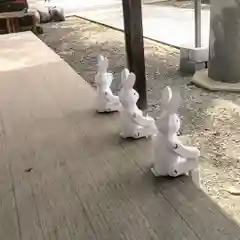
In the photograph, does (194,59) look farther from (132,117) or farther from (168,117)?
(168,117)

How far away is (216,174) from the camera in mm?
1935

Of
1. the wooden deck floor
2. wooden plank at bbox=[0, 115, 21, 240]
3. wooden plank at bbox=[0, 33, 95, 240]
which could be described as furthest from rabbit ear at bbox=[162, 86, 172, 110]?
wooden plank at bbox=[0, 115, 21, 240]

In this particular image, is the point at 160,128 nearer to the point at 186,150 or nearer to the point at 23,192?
the point at 186,150

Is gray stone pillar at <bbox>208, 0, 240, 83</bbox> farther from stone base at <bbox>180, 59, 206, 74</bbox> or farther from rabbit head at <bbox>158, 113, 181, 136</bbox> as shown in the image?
rabbit head at <bbox>158, 113, 181, 136</bbox>

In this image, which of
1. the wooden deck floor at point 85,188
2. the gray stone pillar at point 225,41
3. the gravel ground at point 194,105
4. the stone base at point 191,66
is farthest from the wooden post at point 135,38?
the stone base at point 191,66

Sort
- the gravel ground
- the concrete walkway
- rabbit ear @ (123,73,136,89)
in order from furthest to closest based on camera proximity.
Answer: the concrete walkway, the gravel ground, rabbit ear @ (123,73,136,89)

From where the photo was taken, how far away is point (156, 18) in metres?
6.98

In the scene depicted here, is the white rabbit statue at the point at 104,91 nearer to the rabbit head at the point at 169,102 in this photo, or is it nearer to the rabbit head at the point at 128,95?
the rabbit head at the point at 128,95

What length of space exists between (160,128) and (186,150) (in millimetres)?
113

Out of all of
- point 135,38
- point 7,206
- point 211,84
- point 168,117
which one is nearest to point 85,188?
point 7,206

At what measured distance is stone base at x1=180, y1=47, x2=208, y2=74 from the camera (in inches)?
144

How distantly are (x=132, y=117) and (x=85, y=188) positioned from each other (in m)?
0.37

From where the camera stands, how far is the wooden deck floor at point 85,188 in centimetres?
115

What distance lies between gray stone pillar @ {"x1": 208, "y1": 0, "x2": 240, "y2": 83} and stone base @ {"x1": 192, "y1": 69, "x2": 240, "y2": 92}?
0.15 feet
